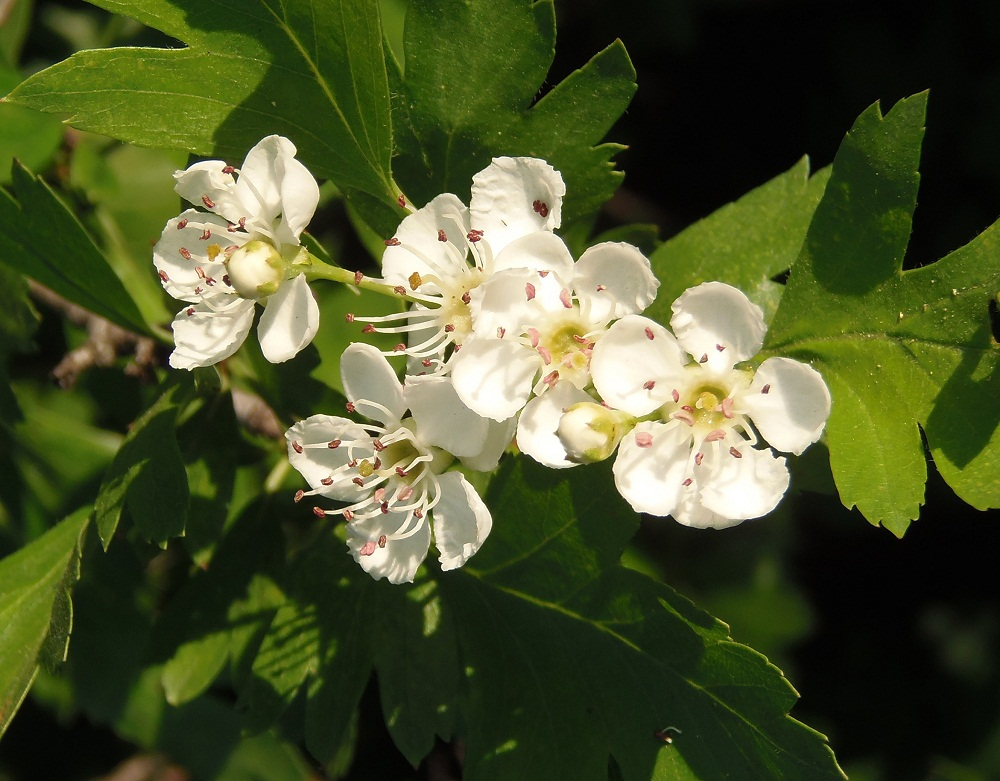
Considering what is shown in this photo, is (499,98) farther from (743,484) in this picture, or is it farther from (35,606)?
(35,606)

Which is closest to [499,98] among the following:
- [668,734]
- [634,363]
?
[634,363]

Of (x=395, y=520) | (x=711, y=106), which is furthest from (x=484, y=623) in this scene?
(x=711, y=106)

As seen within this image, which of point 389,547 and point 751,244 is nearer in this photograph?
point 389,547

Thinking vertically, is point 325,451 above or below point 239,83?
below

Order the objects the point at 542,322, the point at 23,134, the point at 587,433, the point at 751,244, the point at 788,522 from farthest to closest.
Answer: the point at 788,522
the point at 23,134
the point at 751,244
the point at 542,322
the point at 587,433

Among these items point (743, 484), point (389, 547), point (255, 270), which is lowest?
point (389, 547)

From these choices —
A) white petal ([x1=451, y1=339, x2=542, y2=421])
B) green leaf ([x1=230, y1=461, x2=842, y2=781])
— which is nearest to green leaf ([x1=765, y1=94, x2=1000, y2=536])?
green leaf ([x1=230, y1=461, x2=842, y2=781])

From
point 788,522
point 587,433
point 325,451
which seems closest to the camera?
point 587,433
